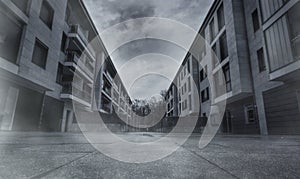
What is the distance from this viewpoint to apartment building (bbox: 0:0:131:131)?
791 centimetres

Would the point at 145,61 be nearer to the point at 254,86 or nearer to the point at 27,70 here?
the point at 27,70

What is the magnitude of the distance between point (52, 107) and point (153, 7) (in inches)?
433

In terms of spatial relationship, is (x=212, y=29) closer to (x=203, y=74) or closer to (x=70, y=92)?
(x=203, y=74)

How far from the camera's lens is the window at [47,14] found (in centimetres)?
1011

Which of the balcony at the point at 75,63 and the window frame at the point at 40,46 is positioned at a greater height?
the balcony at the point at 75,63

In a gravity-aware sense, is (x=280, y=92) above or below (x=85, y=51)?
below


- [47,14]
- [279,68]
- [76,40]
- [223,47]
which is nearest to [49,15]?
[47,14]

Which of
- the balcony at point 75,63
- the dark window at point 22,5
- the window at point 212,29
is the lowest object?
the balcony at point 75,63

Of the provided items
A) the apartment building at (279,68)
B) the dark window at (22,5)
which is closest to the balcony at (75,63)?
the dark window at (22,5)

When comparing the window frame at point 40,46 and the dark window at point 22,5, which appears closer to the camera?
the dark window at point 22,5

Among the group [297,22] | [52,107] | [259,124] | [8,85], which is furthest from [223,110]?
[8,85]

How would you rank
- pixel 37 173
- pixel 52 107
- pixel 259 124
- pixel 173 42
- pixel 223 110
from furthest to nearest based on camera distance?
pixel 223 110 < pixel 52 107 < pixel 259 124 < pixel 173 42 < pixel 37 173

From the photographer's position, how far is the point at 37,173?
0.92 meters

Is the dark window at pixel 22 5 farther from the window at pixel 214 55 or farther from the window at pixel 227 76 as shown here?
the window at pixel 214 55
